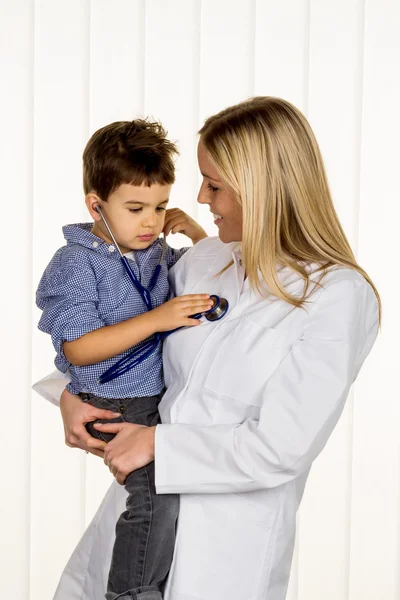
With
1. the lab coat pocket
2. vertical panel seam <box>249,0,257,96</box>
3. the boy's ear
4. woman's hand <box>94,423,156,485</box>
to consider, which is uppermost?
vertical panel seam <box>249,0,257,96</box>

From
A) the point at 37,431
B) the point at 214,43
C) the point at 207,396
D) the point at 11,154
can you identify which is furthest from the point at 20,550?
the point at 214,43

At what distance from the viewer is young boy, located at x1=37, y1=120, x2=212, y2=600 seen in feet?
5.51

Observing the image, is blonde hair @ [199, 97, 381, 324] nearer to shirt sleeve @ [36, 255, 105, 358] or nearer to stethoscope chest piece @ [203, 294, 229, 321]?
stethoscope chest piece @ [203, 294, 229, 321]

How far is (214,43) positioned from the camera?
2896 mm

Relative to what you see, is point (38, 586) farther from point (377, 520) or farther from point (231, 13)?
point (231, 13)

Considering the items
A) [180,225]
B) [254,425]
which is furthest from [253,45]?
[254,425]

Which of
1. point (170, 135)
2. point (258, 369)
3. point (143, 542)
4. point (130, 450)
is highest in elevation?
point (170, 135)

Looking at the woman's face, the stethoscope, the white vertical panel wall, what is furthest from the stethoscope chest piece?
the white vertical panel wall

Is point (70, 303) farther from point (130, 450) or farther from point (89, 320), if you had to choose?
point (130, 450)

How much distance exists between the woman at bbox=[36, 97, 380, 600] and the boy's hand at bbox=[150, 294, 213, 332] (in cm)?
5

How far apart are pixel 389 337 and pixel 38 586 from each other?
1.46 metres

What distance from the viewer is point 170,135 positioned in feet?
9.51

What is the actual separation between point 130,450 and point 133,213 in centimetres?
50

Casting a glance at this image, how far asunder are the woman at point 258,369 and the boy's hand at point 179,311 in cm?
5
